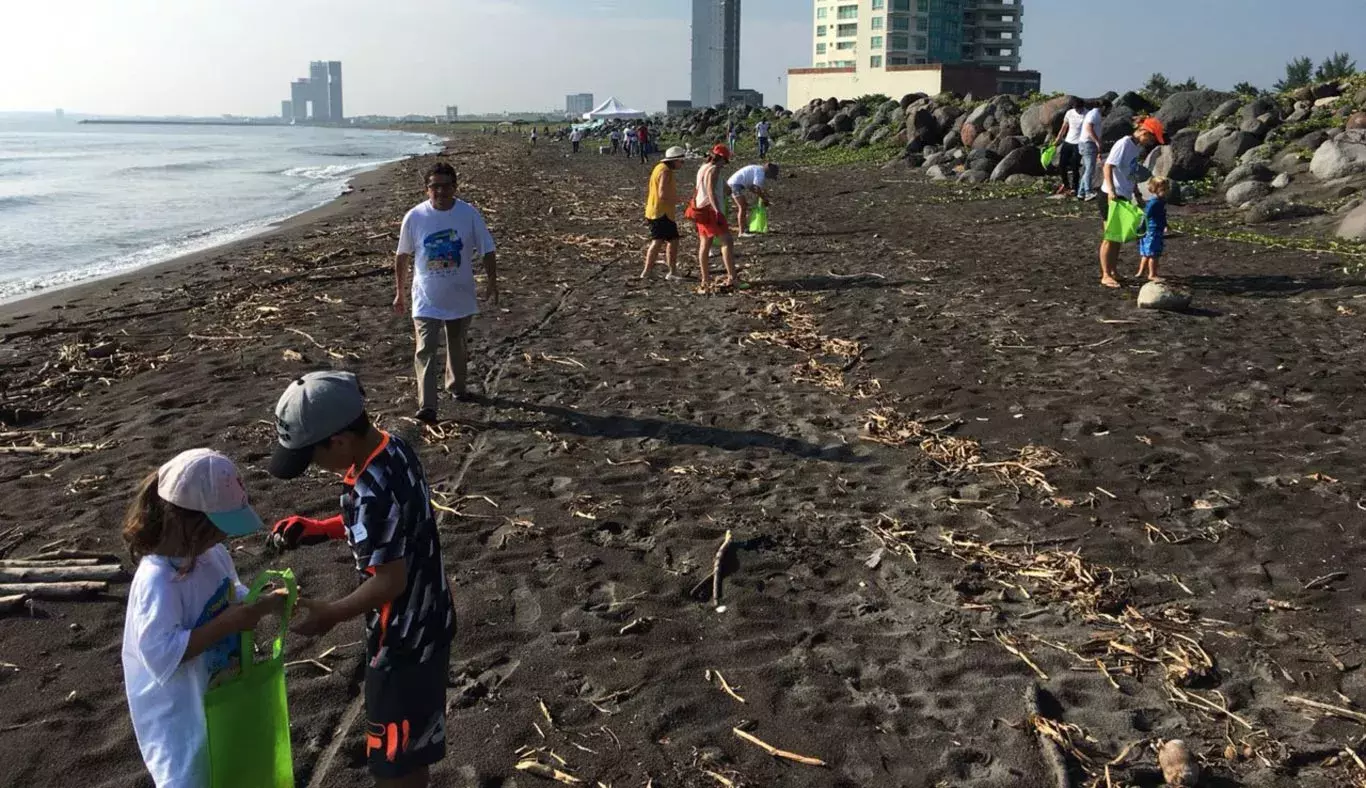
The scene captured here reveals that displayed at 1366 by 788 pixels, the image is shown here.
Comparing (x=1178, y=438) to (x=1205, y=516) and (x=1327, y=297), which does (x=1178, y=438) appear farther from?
(x=1327, y=297)

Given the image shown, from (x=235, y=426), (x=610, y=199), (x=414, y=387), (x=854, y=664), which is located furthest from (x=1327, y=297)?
(x=610, y=199)

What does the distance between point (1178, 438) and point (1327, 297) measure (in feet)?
18.8

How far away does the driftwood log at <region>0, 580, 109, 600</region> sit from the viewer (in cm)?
509

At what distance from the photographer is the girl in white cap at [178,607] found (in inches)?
103

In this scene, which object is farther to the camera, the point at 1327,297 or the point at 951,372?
the point at 1327,297

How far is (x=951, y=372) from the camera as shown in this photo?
880 centimetres

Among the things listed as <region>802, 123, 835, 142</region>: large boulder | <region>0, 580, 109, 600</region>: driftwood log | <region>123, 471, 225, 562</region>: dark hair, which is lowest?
<region>0, 580, 109, 600</region>: driftwood log

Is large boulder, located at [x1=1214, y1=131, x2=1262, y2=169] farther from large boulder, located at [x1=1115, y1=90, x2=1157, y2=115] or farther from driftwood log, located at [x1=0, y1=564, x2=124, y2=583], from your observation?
driftwood log, located at [x1=0, y1=564, x2=124, y2=583]

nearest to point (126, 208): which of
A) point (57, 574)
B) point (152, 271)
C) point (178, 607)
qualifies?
point (152, 271)

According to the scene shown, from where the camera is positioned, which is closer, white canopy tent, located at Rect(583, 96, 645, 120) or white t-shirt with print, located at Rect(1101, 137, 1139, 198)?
white t-shirt with print, located at Rect(1101, 137, 1139, 198)

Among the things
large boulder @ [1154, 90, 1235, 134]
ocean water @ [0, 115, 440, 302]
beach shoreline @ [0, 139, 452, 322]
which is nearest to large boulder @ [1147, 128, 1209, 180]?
large boulder @ [1154, 90, 1235, 134]

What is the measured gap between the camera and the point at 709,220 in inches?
488

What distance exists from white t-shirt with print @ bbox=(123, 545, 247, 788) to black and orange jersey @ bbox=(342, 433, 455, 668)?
470 mm

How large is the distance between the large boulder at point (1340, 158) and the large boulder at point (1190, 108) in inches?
285
